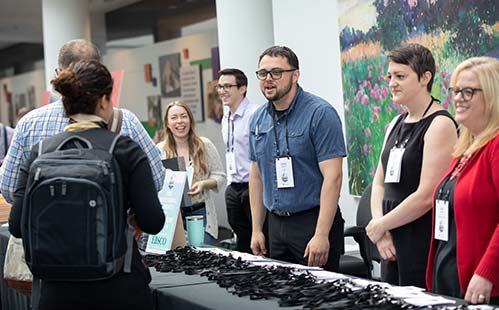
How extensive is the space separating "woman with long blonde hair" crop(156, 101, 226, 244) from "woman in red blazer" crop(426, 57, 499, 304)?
2.94 m

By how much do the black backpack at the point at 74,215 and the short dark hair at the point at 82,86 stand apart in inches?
6.7

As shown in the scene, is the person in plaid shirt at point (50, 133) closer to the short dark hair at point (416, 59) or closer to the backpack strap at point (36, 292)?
the backpack strap at point (36, 292)

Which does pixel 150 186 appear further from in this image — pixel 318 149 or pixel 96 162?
pixel 318 149

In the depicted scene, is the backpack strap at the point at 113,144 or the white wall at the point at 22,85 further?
the white wall at the point at 22,85

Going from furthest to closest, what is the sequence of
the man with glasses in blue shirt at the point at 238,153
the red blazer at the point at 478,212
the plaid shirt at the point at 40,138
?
the man with glasses in blue shirt at the point at 238,153
the plaid shirt at the point at 40,138
the red blazer at the point at 478,212

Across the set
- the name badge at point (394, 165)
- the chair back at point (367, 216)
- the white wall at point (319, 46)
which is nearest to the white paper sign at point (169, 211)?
the name badge at point (394, 165)

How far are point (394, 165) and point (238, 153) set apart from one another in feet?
8.80

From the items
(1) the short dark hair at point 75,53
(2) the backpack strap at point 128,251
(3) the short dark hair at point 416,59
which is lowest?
(2) the backpack strap at point 128,251

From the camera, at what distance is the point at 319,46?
6.39 m

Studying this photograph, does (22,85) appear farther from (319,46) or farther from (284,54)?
(284,54)

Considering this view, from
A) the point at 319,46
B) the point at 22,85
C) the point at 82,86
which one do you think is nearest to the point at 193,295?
the point at 82,86

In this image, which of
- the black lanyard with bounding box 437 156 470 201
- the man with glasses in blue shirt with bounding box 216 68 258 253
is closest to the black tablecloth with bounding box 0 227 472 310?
the black lanyard with bounding box 437 156 470 201

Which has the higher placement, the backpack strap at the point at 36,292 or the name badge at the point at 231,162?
the name badge at the point at 231,162

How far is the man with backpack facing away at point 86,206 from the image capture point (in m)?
2.46
